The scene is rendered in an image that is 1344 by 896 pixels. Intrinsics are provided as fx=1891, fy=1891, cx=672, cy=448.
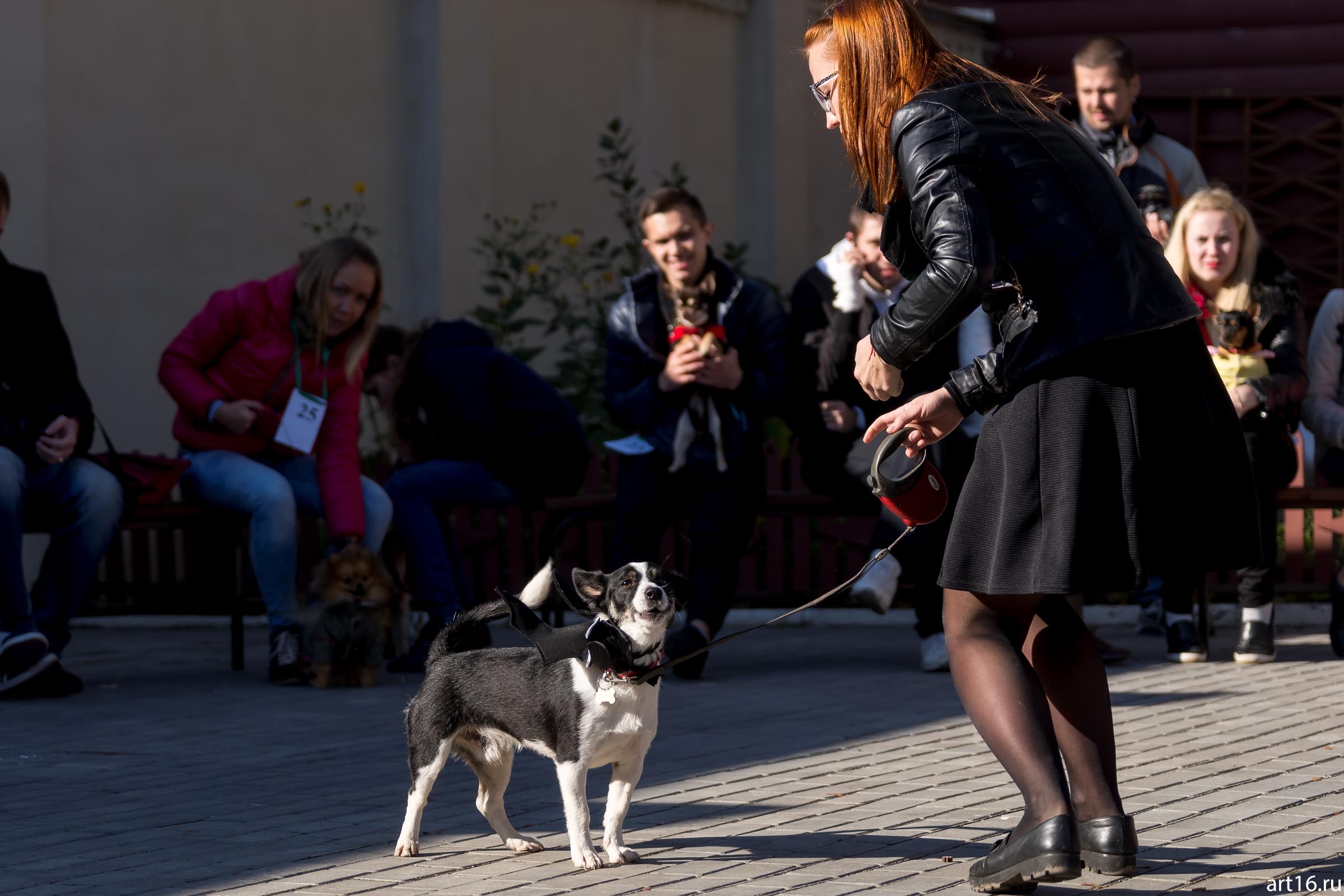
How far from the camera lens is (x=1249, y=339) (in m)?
8.19

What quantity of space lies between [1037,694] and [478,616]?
57.5 inches

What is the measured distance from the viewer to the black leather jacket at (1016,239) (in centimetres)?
378

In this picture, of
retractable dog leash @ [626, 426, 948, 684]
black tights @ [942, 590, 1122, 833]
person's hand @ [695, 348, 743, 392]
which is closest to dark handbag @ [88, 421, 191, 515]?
person's hand @ [695, 348, 743, 392]

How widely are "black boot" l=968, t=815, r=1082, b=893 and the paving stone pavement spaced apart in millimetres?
174

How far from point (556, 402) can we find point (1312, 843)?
15.5ft

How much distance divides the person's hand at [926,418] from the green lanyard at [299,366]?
4.62 metres

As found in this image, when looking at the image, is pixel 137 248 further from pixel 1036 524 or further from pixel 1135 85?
pixel 1036 524

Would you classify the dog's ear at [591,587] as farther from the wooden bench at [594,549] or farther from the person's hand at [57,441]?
the wooden bench at [594,549]

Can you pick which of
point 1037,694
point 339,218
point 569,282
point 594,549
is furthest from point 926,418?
point 569,282

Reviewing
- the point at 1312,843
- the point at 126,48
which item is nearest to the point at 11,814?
the point at 1312,843

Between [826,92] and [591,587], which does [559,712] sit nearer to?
[591,587]

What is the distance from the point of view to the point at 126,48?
1107 centimetres

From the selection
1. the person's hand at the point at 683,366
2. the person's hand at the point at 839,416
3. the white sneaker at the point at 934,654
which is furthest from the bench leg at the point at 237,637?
the white sneaker at the point at 934,654

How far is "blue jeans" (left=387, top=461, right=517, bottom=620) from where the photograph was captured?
8453 mm
